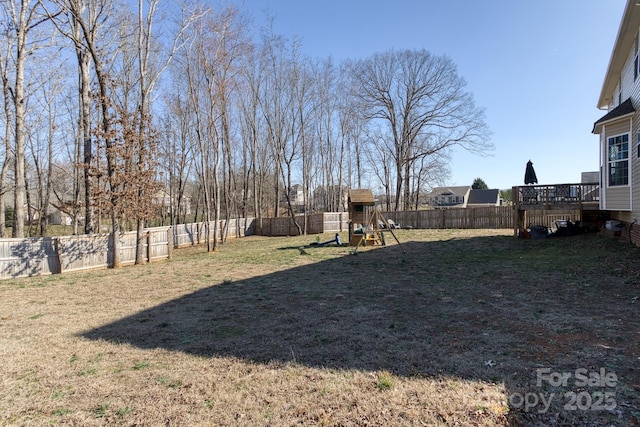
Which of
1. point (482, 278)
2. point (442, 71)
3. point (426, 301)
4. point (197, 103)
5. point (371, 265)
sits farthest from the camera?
point (442, 71)

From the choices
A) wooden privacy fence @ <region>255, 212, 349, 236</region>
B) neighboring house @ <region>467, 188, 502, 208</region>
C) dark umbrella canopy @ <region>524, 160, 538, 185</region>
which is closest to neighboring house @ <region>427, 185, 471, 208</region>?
neighboring house @ <region>467, 188, 502, 208</region>

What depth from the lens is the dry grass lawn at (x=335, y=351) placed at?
260 cm

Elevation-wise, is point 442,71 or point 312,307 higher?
point 442,71

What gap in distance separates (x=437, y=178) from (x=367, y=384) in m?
35.3

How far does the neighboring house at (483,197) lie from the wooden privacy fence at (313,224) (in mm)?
36086

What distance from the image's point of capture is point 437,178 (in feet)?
117

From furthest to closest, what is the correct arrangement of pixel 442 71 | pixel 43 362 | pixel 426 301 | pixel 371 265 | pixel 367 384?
1. pixel 442 71
2. pixel 371 265
3. pixel 426 301
4. pixel 43 362
5. pixel 367 384

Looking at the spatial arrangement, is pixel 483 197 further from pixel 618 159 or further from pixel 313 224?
pixel 618 159

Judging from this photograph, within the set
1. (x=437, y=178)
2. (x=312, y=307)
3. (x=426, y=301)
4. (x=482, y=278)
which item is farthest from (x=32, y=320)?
(x=437, y=178)

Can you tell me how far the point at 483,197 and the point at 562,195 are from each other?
4501 centimetres

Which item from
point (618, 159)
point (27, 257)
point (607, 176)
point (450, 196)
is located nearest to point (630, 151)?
point (618, 159)

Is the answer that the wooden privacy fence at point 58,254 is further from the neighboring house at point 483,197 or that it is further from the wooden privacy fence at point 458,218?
the neighboring house at point 483,197

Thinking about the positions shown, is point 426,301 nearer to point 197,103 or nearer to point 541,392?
point 541,392

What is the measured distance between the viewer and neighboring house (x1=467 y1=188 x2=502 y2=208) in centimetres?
5347
